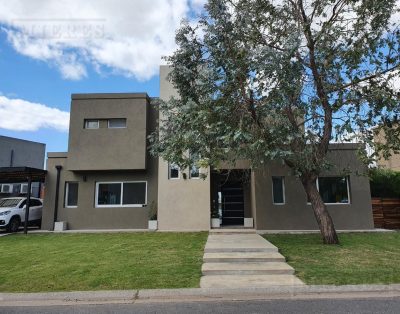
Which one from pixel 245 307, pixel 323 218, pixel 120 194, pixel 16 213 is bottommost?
pixel 245 307

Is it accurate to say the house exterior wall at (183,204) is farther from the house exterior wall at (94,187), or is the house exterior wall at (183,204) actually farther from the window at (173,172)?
the house exterior wall at (94,187)

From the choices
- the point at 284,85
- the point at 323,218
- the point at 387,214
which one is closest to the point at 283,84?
the point at 284,85

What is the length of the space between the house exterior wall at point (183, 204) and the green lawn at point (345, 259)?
387 centimetres

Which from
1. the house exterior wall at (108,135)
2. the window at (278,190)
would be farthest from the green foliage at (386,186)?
the house exterior wall at (108,135)

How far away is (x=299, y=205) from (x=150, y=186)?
22.8 feet

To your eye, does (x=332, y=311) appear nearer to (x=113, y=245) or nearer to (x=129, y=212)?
(x=113, y=245)

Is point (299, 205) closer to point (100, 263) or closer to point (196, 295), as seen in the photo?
point (100, 263)

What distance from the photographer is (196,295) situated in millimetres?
6094

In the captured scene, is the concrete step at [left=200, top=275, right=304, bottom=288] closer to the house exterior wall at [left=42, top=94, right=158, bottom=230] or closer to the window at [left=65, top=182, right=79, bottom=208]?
the house exterior wall at [left=42, top=94, right=158, bottom=230]

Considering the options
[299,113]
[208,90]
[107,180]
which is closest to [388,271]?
[299,113]

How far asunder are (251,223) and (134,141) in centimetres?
654

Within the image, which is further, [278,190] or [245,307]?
[278,190]

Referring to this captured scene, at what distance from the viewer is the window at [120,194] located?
54.7 ft

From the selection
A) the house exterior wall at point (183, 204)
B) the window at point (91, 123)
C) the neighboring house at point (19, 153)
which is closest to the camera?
the house exterior wall at point (183, 204)
